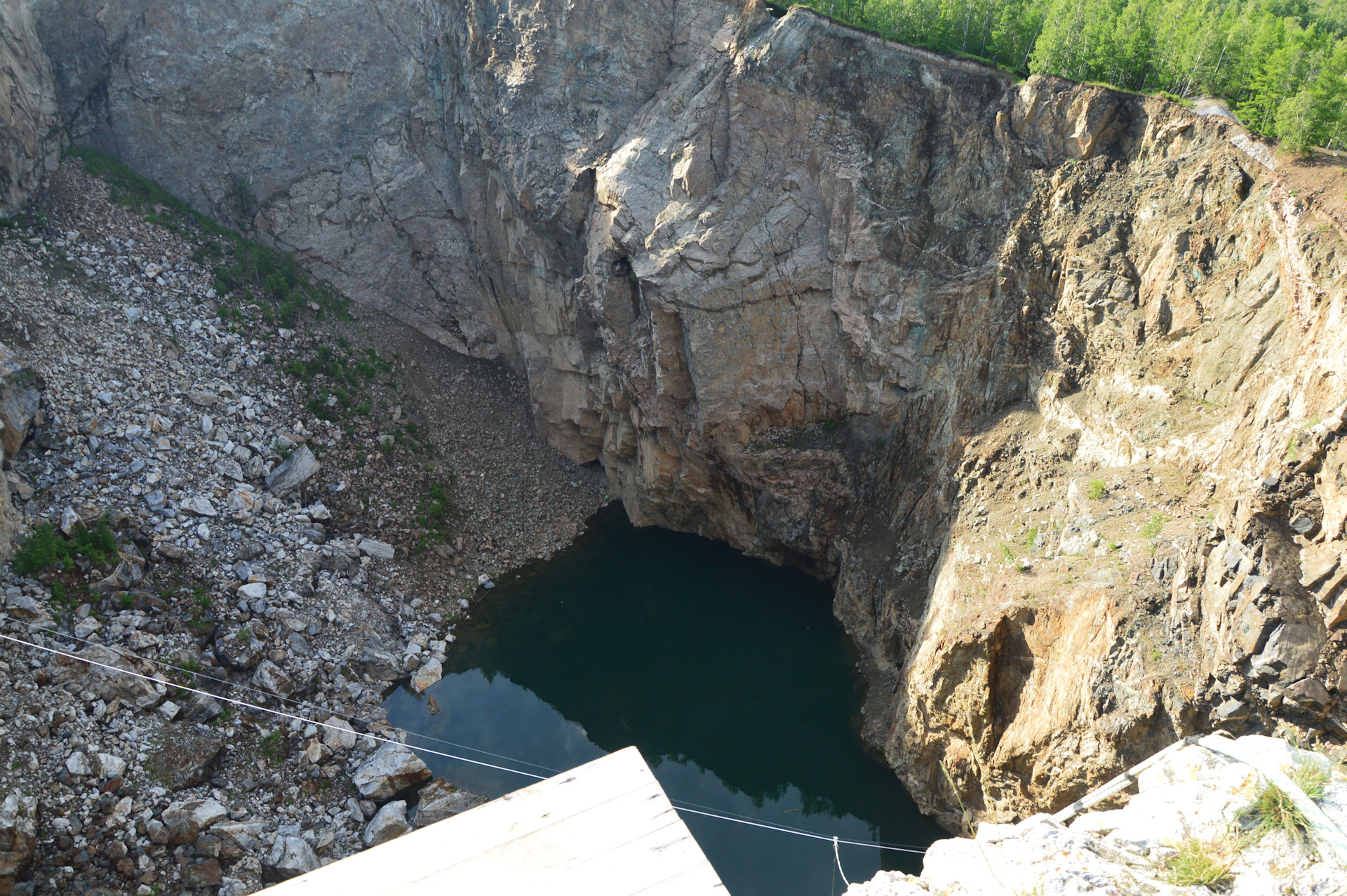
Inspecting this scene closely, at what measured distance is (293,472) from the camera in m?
20.1

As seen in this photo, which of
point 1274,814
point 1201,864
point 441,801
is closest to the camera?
point 1201,864

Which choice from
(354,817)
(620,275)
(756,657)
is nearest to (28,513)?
(354,817)

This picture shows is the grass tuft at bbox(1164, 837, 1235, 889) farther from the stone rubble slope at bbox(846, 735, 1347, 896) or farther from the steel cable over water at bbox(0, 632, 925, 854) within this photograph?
the steel cable over water at bbox(0, 632, 925, 854)

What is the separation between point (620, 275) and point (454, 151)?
907 cm

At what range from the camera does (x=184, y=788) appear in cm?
1344

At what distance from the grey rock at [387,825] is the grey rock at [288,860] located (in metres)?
0.97

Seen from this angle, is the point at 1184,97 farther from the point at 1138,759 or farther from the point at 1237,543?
the point at 1138,759

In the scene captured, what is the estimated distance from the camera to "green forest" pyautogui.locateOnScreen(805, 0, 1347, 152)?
1330cm

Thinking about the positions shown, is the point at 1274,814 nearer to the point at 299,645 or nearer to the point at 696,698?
the point at 696,698

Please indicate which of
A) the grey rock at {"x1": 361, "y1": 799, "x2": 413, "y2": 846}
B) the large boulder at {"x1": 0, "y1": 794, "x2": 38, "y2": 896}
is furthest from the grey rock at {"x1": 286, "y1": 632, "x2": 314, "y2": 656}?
the large boulder at {"x1": 0, "y1": 794, "x2": 38, "y2": 896}

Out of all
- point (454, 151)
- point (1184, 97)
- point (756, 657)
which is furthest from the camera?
point (454, 151)

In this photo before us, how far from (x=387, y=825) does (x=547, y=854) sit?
505 inches

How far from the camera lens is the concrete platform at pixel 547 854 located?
3385 millimetres

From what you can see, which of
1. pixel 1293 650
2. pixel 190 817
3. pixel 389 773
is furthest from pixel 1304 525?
pixel 190 817
